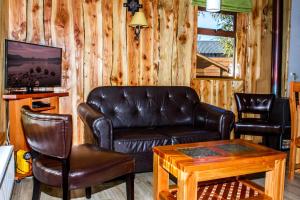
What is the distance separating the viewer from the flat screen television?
2.54 metres

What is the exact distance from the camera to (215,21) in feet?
13.6

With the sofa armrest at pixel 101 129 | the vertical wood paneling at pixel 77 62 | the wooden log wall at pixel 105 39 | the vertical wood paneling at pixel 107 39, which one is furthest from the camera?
the vertical wood paneling at pixel 107 39

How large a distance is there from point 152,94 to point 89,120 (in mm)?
1078

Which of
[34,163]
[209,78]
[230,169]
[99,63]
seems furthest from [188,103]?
[34,163]

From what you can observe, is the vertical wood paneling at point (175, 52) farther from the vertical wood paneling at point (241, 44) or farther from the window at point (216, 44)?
the vertical wood paneling at point (241, 44)

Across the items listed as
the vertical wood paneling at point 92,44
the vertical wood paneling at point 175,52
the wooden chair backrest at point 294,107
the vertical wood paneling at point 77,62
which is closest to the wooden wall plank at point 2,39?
the vertical wood paneling at point 77,62

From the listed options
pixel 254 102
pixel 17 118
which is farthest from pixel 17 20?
pixel 254 102

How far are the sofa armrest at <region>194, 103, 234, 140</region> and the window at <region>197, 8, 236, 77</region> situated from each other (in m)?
1.00

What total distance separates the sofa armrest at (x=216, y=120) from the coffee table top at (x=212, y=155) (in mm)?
693

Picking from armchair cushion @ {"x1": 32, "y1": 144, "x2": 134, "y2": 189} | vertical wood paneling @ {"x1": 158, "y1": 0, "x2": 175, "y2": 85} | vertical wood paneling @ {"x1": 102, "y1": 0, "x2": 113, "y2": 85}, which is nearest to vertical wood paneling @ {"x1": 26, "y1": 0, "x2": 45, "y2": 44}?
vertical wood paneling @ {"x1": 102, "y1": 0, "x2": 113, "y2": 85}

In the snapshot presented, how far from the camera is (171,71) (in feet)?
12.7

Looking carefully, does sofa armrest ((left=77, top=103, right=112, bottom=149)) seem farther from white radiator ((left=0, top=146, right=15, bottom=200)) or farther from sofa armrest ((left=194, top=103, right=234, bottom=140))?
sofa armrest ((left=194, top=103, right=234, bottom=140))

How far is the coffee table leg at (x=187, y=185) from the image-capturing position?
5.68 ft

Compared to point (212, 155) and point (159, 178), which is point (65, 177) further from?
point (212, 155)
